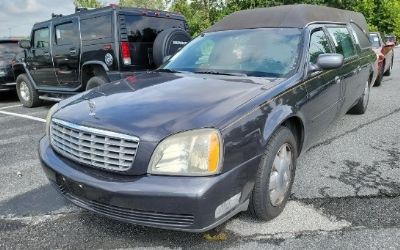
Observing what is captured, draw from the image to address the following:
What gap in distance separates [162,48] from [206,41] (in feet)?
7.65

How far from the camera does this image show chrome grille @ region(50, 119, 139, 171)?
2.72m

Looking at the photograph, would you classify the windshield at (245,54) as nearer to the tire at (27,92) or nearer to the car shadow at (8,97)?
the tire at (27,92)

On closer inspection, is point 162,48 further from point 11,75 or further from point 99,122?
point 11,75

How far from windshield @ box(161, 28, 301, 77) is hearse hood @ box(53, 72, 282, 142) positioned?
0.92ft

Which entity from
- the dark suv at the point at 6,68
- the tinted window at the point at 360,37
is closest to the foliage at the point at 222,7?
the dark suv at the point at 6,68

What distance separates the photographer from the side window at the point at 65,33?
7961mm

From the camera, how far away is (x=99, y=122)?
9.48 ft

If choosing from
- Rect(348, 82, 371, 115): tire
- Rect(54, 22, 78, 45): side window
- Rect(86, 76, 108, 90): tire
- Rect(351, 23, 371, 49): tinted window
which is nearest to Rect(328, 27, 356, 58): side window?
Rect(351, 23, 371, 49): tinted window

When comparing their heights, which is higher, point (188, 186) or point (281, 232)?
point (188, 186)

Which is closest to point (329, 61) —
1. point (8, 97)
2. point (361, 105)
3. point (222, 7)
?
point (361, 105)

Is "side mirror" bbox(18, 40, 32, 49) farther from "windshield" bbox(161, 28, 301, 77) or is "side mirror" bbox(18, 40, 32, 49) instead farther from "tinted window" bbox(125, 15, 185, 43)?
"windshield" bbox(161, 28, 301, 77)

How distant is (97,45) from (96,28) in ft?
1.07

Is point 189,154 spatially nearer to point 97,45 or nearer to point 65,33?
point 97,45

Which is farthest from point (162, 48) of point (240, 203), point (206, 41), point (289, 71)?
point (240, 203)
